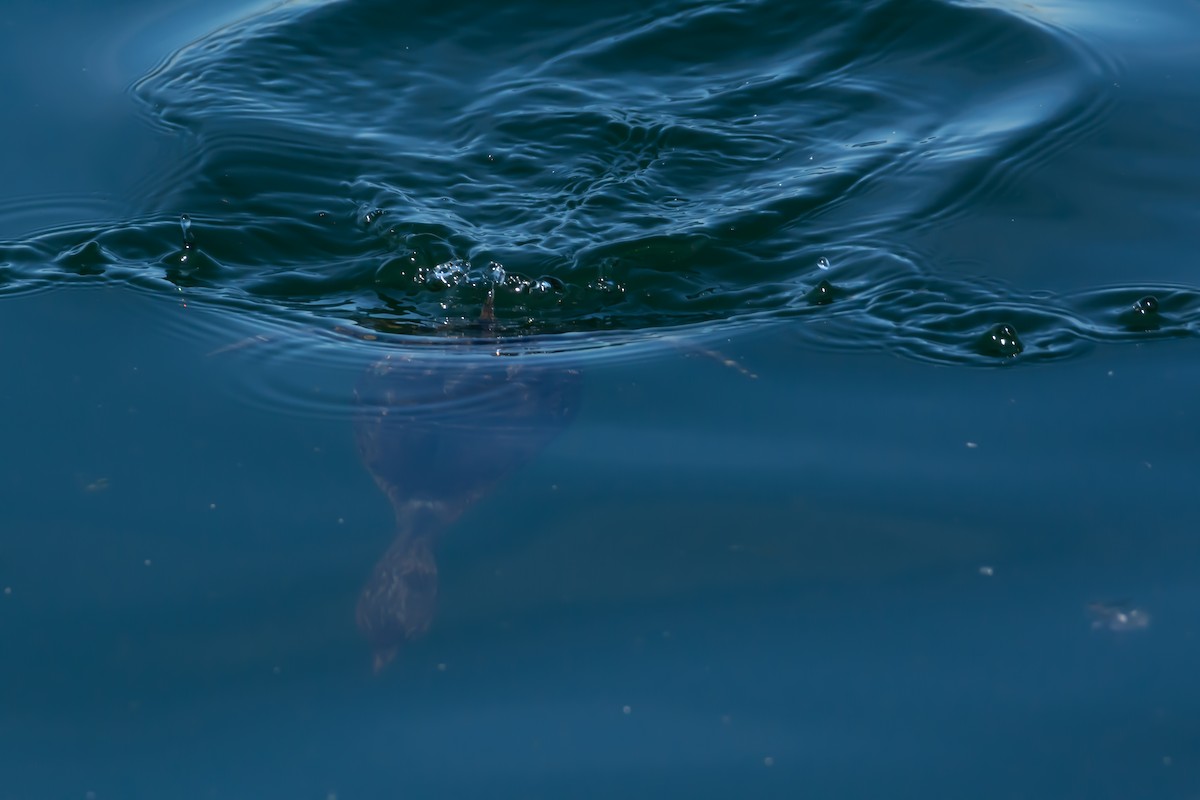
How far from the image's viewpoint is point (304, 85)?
732 cm

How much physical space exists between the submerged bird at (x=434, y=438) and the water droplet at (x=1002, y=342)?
5.97 feet

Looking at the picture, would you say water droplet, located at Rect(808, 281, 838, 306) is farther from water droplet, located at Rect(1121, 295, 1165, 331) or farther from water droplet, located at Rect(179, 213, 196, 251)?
water droplet, located at Rect(179, 213, 196, 251)

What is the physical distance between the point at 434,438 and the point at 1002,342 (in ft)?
8.24

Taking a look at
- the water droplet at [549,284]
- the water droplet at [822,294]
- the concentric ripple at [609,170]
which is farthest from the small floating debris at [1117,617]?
the water droplet at [549,284]

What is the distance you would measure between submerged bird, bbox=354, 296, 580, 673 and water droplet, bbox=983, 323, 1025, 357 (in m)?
1.82

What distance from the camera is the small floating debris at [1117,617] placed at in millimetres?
3910

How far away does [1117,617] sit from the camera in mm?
3943

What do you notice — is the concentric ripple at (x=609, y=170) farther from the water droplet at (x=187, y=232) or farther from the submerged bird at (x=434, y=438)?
the submerged bird at (x=434, y=438)

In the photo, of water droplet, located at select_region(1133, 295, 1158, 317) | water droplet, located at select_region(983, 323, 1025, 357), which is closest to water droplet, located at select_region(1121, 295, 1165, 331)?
water droplet, located at select_region(1133, 295, 1158, 317)

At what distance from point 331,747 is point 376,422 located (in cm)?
156

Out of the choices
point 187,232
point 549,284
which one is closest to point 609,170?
point 549,284

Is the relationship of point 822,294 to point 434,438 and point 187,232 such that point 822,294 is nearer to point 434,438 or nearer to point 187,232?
point 434,438

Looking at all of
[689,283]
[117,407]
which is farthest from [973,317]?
[117,407]

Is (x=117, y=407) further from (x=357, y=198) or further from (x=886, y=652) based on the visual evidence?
(x=886, y=652)
